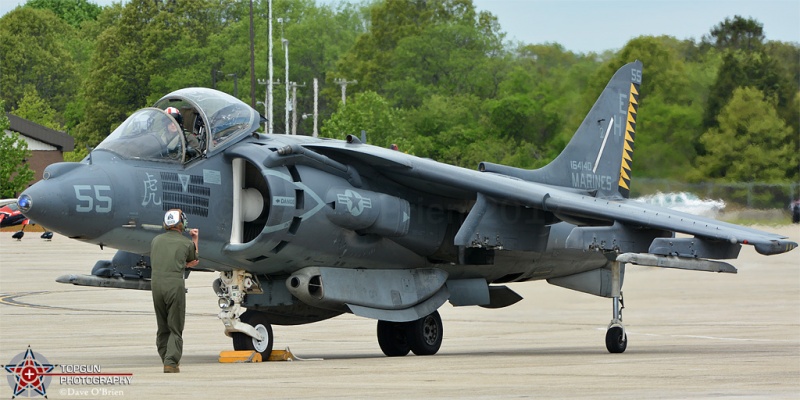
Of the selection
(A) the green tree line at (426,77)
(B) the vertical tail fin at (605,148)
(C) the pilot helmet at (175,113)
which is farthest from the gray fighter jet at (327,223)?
(A) the green tree line at (426,77)

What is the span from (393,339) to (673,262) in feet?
11.8

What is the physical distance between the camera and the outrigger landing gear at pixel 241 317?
1407 cm

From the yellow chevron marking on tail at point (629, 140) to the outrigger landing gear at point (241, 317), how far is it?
6.64 m

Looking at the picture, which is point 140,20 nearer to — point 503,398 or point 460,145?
point 460,145

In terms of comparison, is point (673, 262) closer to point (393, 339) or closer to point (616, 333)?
point (616, 333)

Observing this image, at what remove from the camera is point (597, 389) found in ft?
35.2

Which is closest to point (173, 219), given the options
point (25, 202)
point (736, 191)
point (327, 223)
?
point (25, 202)

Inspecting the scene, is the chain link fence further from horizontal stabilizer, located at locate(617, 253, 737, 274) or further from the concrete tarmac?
horizontal stabilizer, located at locate(617, 253, 737, 274)

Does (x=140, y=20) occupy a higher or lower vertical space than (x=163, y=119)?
higher

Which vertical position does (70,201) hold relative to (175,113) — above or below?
below

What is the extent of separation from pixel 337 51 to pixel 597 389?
9221 centimetres

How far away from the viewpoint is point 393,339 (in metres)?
15.9

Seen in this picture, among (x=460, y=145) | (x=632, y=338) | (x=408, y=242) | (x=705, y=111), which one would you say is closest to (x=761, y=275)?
(x=705, y=111)

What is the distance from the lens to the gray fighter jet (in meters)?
13.3
